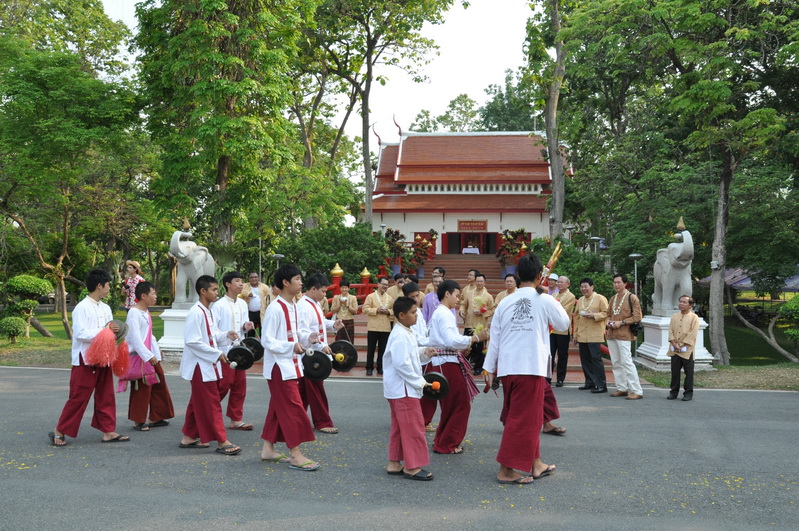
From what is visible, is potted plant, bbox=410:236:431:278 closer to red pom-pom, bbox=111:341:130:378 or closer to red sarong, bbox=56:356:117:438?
red pom-pom, bbox=111:341:130:378

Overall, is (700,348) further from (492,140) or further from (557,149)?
(492,140)

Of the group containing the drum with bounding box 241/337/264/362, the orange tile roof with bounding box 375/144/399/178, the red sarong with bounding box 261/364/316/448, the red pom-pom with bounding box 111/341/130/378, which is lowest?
the red sarong with bounding box 261/364/316/448

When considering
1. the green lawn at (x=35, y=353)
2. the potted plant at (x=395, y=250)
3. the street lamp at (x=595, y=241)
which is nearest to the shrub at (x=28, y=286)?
the green lawn at (x=35, y=353)

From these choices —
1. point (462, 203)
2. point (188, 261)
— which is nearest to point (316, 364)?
point (188, 261)

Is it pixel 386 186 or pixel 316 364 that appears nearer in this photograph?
pixel 316 364

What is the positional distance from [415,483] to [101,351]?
134 inches

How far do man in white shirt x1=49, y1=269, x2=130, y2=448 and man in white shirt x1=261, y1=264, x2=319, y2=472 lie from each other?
1840mm

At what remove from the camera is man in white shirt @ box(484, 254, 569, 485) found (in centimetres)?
536

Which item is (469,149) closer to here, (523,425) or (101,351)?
(101,351)

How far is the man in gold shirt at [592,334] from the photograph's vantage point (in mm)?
9562

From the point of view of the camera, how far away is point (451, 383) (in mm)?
6273

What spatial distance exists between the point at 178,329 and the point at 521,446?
30.0ft

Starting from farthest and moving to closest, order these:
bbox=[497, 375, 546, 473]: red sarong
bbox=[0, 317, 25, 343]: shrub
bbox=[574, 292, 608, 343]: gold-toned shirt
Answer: bbox=[0, 317, 25, 343]: shrub < bbox=[574, 292, 608, 343]: gold-toned shirt < bbox=[497, 375, 546, 473]: red sarong

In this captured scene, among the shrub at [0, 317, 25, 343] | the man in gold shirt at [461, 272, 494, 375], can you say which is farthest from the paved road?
the shrub at [0, 317, 25, 343]
